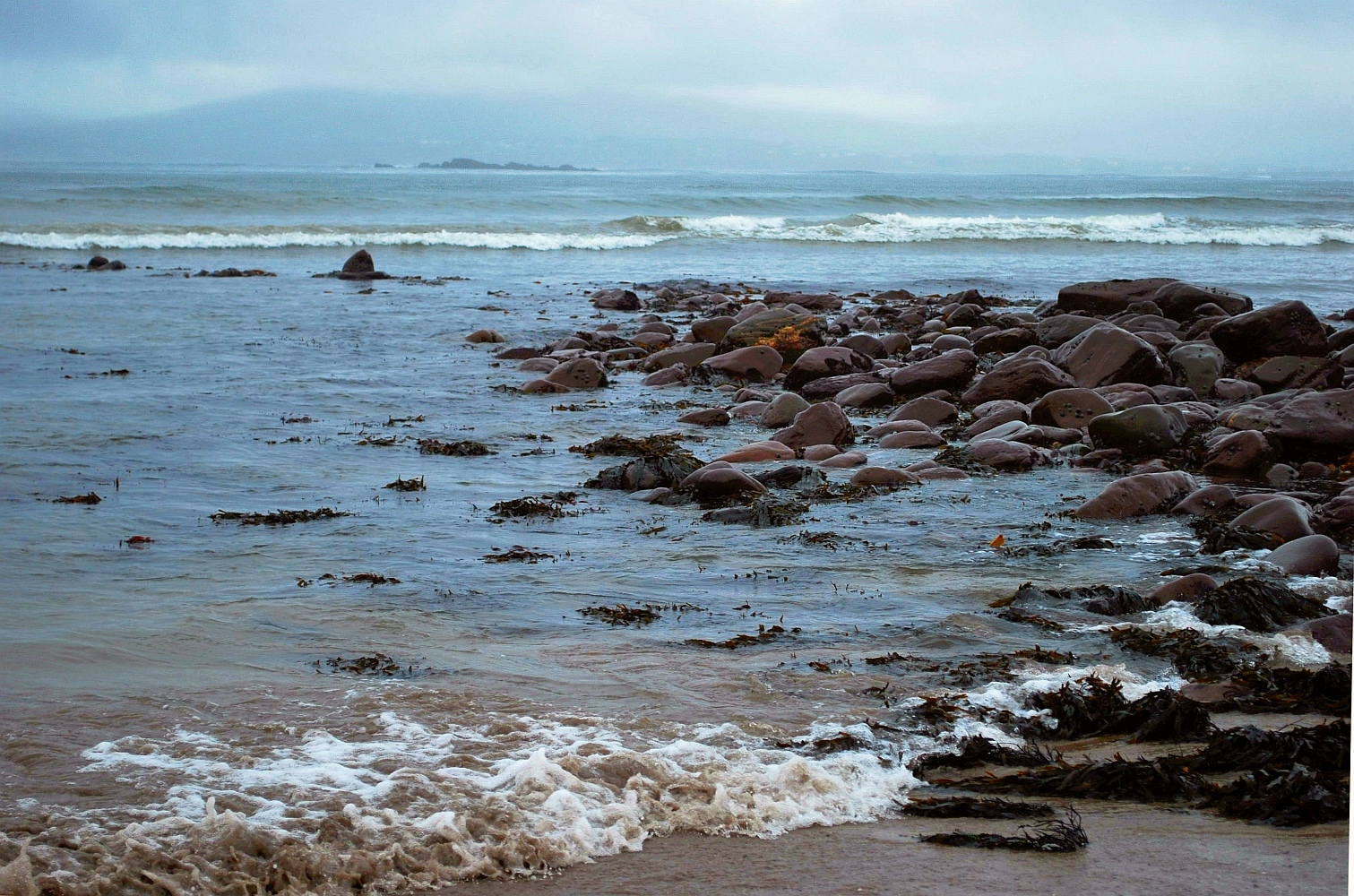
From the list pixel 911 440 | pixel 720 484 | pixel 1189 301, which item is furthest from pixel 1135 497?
pixel 1189 301

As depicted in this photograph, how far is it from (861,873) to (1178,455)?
6731 millimetres

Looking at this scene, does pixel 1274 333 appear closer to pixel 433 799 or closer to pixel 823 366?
pixel 823 366

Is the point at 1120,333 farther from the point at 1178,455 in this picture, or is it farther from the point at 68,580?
the point at 68,580

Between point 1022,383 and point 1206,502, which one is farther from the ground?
point 1022,383

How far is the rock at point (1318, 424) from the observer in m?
8.56

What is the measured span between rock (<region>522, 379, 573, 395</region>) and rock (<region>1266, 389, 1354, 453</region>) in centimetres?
691

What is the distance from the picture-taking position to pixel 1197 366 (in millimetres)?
11492

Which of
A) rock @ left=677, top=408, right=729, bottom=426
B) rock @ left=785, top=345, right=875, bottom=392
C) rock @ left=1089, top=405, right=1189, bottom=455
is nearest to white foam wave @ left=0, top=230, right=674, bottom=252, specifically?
rock @ left=785, top=345, right=875, bottom=392

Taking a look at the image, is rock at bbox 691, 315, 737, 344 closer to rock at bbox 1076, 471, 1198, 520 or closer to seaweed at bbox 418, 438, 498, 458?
seaweed at bbox 418, 438, 498, 458

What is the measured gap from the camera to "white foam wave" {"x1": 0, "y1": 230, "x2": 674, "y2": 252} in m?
30.2

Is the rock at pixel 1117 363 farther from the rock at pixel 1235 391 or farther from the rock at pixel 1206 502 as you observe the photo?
the rock at pixel 1206 502

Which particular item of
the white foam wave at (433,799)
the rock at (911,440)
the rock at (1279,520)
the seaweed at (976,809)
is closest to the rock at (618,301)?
the rock at (911,440)

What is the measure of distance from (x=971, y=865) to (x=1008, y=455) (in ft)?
20.0

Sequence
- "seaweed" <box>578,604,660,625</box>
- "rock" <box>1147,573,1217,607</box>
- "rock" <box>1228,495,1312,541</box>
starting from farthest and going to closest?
"rock" <box>1228,495,1312,541</box> < "rock" <box>1147,573,1217,607</box> < "seaweed" <box>578,604,660,625</box>
